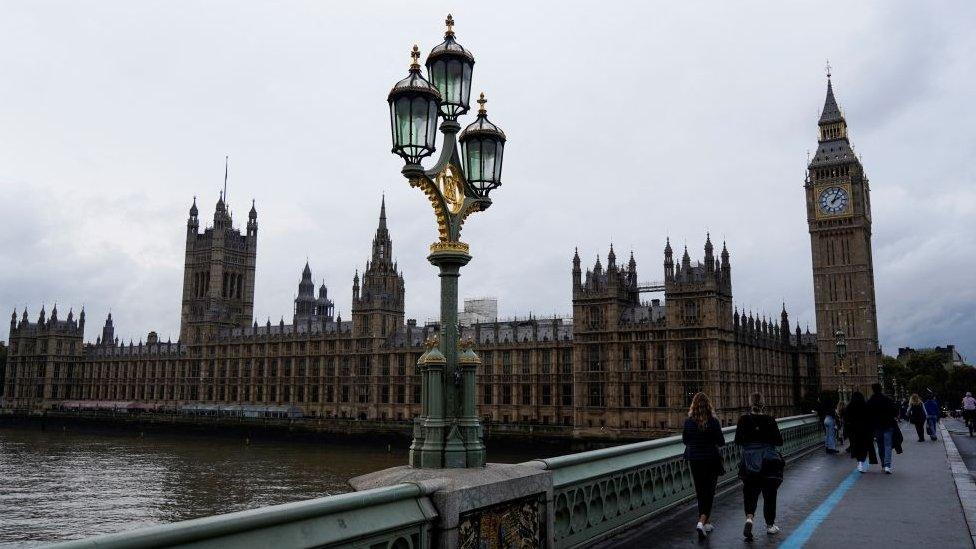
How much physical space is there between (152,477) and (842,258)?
3330 inches

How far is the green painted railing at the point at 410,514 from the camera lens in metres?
4.62

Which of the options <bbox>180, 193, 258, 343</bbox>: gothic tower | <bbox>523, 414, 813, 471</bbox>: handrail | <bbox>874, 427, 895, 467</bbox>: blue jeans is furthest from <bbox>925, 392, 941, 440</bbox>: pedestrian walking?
<bbox>180, 193, 258, 343</bbox>: gothic tower

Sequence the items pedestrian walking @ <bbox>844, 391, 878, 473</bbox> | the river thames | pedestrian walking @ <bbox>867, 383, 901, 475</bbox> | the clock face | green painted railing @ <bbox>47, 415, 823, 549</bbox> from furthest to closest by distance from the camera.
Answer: the clock face → the river thames → pedestrian walking @ <bbox>844, 391, 878, 473</bbox> → pedestrian walking @ <bbox>867, 383, 901, 475</bbox> → green painted railing @ <bbox>47, 415, 823, 549</bbox>

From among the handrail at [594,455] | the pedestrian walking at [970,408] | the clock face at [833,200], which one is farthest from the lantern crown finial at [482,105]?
the clock face at [833,200]

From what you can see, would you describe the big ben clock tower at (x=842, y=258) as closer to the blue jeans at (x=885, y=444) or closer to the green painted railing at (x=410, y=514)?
the blue jeans at (x=885, y=444)

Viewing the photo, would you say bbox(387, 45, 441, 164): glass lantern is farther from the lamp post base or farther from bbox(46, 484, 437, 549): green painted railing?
bbox(46, 484, 437, 549): green painted railing

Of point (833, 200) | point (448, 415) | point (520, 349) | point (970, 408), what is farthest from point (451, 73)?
point (833, 200)

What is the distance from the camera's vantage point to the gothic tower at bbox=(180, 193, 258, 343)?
132 m

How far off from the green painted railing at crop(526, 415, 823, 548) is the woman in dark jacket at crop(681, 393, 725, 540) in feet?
2.68

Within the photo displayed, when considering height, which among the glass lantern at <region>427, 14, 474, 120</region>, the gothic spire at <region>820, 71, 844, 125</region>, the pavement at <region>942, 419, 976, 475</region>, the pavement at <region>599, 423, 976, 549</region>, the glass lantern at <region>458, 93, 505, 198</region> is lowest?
the pavement at <region>942, 419, 976, 475</region>

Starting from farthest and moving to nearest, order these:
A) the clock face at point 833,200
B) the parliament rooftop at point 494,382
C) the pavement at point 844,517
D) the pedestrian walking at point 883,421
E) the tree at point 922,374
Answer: the tree at point 922,374
the clock face at point 833,200
the pedestrian walking at point 883,421
the pavement at point 844,517
the parliament rooftop at point 494,382

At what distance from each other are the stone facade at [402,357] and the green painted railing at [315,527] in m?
62.5

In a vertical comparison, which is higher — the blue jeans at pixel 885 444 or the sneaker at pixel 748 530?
the blue jeans at pixel 885 444

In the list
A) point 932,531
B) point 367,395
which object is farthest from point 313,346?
point 932,531
